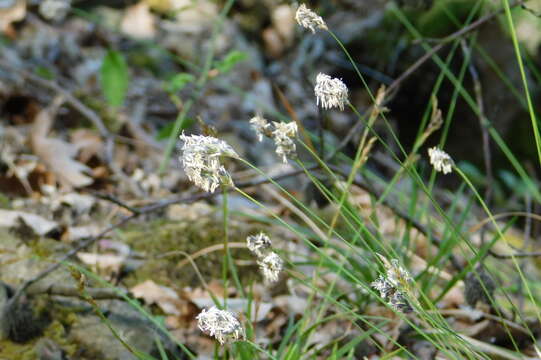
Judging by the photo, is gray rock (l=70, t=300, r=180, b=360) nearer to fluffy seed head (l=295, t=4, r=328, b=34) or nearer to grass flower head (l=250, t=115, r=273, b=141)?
grass flower head (l=250, t=115, r=273, b=141)

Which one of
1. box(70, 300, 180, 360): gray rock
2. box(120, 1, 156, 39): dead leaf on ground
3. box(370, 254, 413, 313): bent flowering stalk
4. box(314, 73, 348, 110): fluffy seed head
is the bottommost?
A: box(120, 1, 156, 39): dead leaf on ground

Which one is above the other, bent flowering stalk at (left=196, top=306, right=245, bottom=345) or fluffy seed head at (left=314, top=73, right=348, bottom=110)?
fluffy seed head at (left=314, top=73, right=348, bottom=110)

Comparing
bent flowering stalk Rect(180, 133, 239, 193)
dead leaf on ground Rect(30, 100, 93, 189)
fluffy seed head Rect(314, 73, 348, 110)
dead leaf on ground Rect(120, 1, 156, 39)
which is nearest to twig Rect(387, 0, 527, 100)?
fluffy seed head Rect(314, 73, 348, 110)

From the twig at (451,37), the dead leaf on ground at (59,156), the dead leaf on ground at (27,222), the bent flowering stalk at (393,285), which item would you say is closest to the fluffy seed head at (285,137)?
the bent flowering stalk at (393,285)

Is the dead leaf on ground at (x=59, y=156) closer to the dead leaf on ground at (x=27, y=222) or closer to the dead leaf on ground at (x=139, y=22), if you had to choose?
the dead leaf on ground at (x=27, y=222)

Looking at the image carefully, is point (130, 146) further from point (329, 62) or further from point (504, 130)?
point (504, 130)

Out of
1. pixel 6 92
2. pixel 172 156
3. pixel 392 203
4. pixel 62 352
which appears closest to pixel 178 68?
pixel 172 156

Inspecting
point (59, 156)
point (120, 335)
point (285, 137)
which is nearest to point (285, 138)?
point (285, 137)

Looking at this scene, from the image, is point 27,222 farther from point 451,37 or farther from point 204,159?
point 451,37
